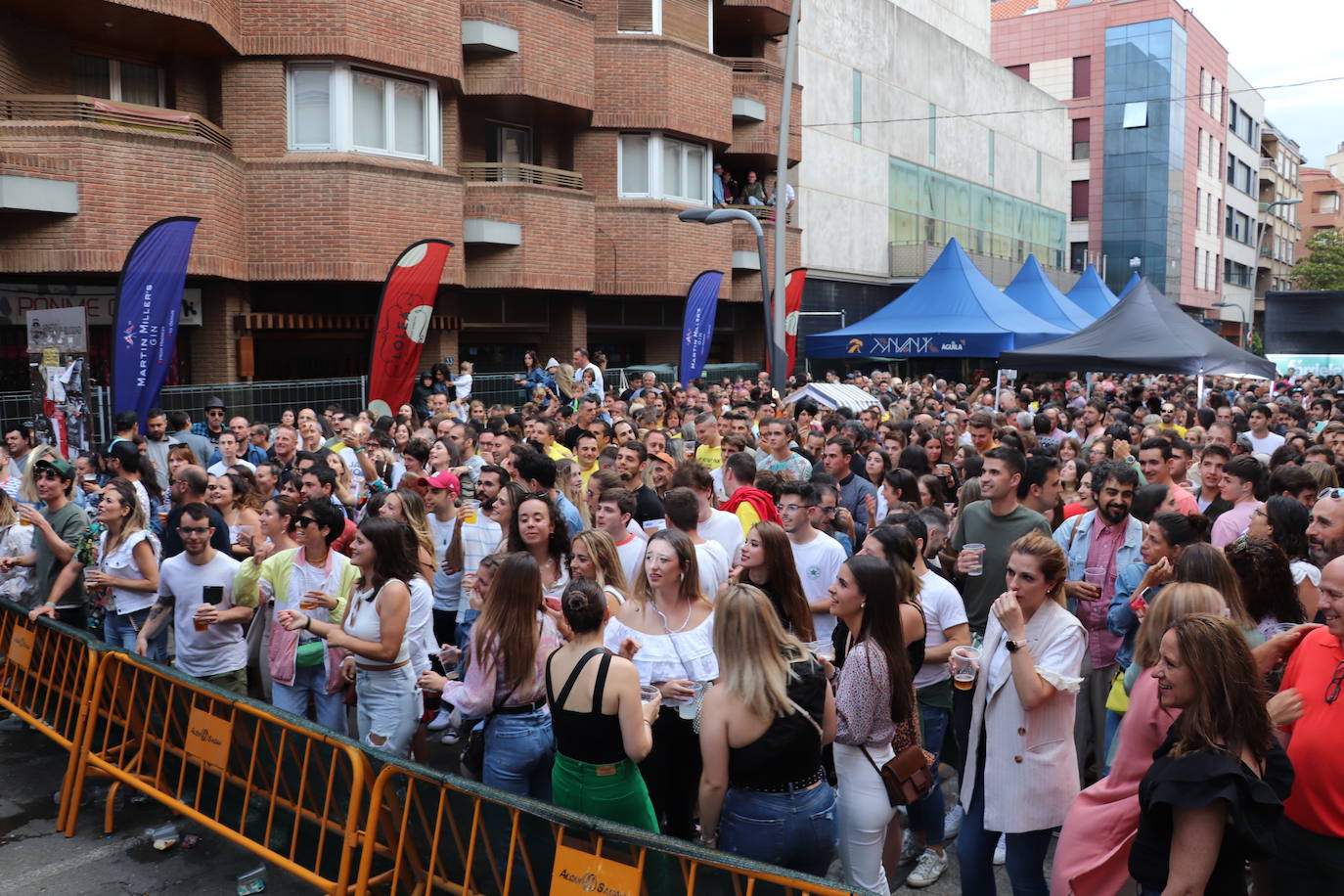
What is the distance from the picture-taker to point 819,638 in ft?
20.2

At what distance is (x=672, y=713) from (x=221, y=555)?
2.90 metres

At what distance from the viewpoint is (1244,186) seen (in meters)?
74.4

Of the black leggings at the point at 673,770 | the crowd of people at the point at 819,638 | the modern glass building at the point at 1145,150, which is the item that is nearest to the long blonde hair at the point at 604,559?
the crowd of people at the point at 819,638

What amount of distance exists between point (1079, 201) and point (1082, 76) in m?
6.39

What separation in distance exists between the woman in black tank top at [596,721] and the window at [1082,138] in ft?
200

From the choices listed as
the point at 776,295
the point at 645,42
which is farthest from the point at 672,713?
the point at 645,42

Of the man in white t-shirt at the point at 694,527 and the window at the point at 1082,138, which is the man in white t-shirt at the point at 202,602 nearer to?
Result: the man in white t-shirt at the point at 694,527

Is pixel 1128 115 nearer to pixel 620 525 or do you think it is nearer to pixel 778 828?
pixel 620 525

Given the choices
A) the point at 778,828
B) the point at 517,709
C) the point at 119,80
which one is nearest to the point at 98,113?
the point at 119,80

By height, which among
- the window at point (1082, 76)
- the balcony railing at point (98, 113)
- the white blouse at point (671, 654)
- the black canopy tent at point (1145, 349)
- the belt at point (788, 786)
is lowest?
the belt at point (788, 786)

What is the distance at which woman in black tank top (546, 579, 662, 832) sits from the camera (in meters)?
4.22

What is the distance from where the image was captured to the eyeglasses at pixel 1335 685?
3.65 m

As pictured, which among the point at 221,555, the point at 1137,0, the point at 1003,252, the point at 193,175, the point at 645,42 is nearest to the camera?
the point at 221,555

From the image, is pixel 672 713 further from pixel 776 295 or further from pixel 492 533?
pixel 776 295
